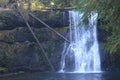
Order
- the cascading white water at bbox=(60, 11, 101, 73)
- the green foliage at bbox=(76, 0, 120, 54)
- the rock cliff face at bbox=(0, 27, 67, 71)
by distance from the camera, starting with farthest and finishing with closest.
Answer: the cascading white water at bbox=(60, 11, 101, 73) < the rock cliff face at bbox=(0, 27, 67, 71) < the green foliage at bbox=(76, 0, 120, 54)

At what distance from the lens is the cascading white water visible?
71.4 feet

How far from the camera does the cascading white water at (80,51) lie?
21.8 meters

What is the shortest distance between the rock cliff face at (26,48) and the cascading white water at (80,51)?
2.41ft

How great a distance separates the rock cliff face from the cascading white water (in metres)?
0.73

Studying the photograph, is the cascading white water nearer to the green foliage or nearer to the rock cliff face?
→ the rock cliff face

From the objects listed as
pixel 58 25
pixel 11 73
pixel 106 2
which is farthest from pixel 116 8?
pixel 58 25

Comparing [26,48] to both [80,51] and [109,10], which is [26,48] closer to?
[80,51]

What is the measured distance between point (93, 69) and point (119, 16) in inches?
687

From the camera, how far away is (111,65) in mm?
21328

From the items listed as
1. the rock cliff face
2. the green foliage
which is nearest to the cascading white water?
the rock cliff face

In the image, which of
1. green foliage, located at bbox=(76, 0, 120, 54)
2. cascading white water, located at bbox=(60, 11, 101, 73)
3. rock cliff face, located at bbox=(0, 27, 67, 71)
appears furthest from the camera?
cascading white water, located at bbox=(60, 11, 101, 73)

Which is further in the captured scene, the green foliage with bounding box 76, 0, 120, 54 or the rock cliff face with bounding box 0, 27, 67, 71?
the rock cliff face with bounding box 0, 27, 67, 71

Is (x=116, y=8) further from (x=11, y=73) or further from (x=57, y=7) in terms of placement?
(x=57, y=7)

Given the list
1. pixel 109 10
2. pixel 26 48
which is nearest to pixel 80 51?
pixel 26 48
